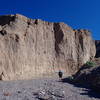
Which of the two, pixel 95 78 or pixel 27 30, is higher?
pixel 27 30

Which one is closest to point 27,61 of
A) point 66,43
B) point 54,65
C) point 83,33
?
point 54,65

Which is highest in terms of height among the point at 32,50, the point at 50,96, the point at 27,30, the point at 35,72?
the point at 27,30

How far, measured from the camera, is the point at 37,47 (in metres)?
24.8

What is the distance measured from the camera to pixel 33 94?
12.5 m

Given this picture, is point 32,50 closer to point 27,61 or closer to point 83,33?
point 27,61

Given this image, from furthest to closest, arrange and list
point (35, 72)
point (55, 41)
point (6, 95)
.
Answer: point (55, 41) < point (35, 72) < point (6, 95)

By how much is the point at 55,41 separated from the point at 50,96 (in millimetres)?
16642

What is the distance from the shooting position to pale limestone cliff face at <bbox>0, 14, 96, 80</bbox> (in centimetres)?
2069

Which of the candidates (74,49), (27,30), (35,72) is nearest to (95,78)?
(35,72)

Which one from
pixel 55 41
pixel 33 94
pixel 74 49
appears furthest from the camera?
pixel 74 49

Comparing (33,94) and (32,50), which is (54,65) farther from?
(33,94)

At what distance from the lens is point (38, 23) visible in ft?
84.8

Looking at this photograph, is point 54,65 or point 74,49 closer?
point 54,65

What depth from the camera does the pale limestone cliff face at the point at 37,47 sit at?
67.9ft
